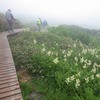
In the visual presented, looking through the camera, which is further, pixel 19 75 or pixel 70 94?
pixel 19 75

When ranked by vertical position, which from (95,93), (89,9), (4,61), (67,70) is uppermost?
(4,61)

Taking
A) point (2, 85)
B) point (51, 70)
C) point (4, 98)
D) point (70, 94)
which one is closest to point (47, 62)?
point (51, 70)

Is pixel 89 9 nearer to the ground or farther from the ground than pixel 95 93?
nearer to the ground

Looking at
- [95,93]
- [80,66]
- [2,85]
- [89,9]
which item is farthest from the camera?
[89,9]

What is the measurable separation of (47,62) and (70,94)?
8.54 feet

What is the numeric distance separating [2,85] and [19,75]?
9.43 ft

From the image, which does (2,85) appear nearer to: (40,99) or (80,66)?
(40,99)

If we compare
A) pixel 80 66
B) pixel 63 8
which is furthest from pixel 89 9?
pixel 80 66

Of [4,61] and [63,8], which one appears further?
[63,8]

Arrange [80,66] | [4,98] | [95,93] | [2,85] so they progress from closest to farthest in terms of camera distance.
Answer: [4,98] < [2,85] < [95,93] < [80,66]

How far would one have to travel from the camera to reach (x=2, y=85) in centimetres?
782

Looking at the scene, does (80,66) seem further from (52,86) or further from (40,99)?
(40,99)

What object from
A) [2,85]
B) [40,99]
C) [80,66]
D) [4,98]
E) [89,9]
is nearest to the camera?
[4,98]

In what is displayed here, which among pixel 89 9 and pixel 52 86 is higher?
pixel 52 86
